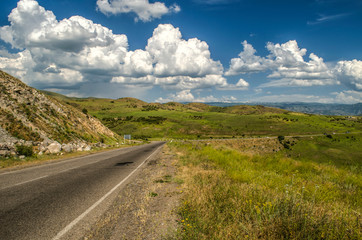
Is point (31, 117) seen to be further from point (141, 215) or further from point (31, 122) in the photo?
point (141, 215)

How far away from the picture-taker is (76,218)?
5246 millimetres

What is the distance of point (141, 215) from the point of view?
17.9 ft

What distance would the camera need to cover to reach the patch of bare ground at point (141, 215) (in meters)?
4.45

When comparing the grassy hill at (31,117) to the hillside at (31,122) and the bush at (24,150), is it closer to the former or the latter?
the hillside at (31,122)

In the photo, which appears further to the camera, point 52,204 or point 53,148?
point 53,148

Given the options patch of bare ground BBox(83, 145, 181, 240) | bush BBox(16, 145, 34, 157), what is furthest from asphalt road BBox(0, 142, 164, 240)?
bush BBox(16, 145, 34, 157)

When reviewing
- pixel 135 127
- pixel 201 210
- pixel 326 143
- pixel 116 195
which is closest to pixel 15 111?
pixel 116 195

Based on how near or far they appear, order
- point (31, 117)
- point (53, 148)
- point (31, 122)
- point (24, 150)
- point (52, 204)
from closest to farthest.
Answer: point (52, 204) → point (24, 150) → point (53, 148) → point (31, 122) → point (31, 117)

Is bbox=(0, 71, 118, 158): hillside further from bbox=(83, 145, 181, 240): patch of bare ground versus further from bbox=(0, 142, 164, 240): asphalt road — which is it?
bbox=(83, 145, 181, 240): patch of bare ground

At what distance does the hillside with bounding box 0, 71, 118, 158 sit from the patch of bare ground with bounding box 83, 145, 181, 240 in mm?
15595

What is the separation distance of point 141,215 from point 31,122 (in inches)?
1012

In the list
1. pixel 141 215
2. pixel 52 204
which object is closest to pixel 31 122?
pixel 52 204

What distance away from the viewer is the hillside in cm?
1948

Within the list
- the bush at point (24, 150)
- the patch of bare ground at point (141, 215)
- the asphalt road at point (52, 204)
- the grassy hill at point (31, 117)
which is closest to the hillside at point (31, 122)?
the grassy hill at point (31, 117)
